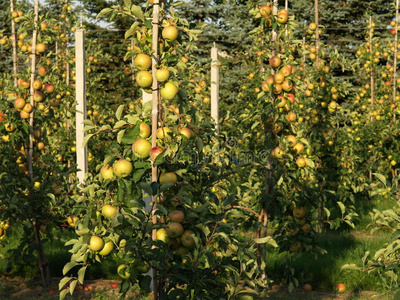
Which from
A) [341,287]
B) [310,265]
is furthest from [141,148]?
[310,265]

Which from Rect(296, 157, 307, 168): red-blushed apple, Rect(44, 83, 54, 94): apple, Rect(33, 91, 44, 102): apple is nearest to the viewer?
Rect(296, 157, 307, 168): red-blushed apple

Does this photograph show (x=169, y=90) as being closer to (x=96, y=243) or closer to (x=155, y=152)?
(x=155, y=152)

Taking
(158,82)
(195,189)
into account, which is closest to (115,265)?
(195,189)

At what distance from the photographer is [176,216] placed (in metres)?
2.50

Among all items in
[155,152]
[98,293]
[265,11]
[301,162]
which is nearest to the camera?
[155,152]

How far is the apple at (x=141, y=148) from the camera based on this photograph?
2.48m

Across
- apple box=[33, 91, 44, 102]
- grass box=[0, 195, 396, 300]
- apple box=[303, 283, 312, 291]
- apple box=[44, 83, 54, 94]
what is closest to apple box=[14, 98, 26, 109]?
apple box=[33, 91, 44, 102]

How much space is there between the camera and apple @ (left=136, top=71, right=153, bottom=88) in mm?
2518

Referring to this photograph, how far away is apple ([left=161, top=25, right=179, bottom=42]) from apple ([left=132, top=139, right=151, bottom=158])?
22.1 inches

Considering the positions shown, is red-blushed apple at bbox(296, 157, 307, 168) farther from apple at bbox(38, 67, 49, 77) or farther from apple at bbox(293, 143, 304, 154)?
apple at bbox(38, 67, 49, 77)

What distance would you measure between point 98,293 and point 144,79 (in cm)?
275

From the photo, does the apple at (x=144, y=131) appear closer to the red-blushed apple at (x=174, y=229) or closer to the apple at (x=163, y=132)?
the apple at (x=163, y=132)

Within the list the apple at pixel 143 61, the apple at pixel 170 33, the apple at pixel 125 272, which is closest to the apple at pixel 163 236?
the apple at pixel 125 272

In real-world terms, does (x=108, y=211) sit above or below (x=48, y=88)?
below
